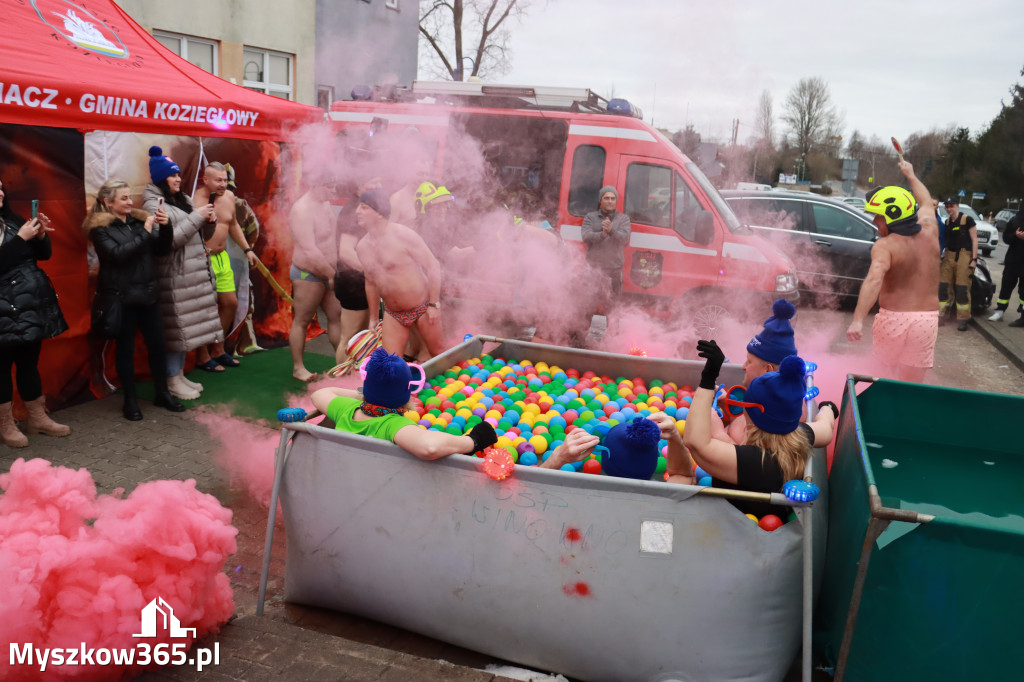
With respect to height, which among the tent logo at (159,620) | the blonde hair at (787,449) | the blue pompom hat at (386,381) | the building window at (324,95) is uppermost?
the building window at (324,95)

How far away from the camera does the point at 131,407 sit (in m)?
6.09

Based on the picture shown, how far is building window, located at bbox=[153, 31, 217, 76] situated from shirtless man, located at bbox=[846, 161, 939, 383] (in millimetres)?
10797

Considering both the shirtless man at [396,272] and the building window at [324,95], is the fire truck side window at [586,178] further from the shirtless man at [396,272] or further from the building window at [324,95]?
the building window at [324,95]

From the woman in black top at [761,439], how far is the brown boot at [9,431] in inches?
188

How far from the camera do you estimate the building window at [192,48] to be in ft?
40.5

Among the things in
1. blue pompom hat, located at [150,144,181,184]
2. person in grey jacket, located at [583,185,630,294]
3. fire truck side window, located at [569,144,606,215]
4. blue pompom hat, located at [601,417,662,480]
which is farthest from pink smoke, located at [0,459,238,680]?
fire truck side window, located at [569,144,606,215]

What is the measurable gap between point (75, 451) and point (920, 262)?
622 cm

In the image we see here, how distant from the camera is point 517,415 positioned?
468 cm

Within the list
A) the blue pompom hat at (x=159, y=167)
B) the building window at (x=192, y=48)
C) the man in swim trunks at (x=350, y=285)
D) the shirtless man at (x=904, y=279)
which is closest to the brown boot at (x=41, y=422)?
the blue pompom hat at (x=159, y=167)

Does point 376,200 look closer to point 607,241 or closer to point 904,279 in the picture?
point 607,241

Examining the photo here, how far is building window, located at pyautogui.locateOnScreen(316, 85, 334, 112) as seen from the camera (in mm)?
14758

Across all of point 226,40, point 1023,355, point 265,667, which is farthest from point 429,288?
point 226,40

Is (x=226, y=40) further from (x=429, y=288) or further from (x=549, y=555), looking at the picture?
(x=549, y=555)

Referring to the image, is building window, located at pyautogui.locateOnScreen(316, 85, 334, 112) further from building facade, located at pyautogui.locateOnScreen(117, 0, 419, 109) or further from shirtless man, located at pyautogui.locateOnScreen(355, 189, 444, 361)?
shirtless man, located at pyautogui.locateOnScreen(355, 189, 444, 361)
